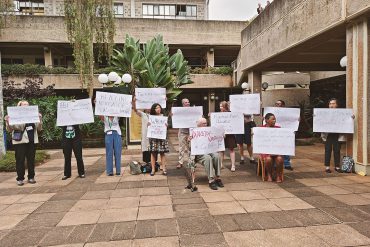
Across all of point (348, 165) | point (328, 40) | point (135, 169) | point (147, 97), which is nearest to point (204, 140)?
point (135, 169)

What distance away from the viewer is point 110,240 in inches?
149

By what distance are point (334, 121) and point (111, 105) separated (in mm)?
5307

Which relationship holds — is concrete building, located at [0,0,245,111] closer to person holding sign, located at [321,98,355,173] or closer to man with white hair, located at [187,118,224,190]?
person holding sign, located at [321,98,355,173]

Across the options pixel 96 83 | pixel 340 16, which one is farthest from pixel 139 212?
pixel 96 83

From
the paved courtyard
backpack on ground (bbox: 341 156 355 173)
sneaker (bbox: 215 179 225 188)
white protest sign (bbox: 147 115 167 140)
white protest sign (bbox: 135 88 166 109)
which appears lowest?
the paved courtyard

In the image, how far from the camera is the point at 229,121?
775 cm

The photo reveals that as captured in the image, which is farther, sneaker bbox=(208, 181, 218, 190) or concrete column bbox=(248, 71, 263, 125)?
concrete column bbox=(248, 71, 263, 125)

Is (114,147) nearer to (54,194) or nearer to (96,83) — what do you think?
(54,194)

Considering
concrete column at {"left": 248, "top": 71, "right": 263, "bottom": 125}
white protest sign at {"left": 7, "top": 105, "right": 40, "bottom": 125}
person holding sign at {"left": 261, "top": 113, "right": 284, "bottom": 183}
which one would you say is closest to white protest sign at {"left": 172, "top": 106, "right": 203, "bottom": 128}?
person holding sign at {"left": 261, "top": 113, "right": 284, "bottom": 183}

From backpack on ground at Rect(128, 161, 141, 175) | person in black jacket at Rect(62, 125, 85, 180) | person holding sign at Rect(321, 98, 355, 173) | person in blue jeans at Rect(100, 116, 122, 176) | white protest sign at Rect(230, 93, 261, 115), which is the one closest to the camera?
person in black jacket at Rect(62, 125, 85, 180)

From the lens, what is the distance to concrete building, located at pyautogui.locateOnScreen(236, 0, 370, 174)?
6762mm

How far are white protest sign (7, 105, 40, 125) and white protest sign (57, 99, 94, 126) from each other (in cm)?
51

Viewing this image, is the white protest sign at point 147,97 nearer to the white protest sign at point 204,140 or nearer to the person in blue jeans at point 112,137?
the person in blue jeans at point 112,137

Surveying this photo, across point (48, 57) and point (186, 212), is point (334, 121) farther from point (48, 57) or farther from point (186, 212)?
point (48, 57)
